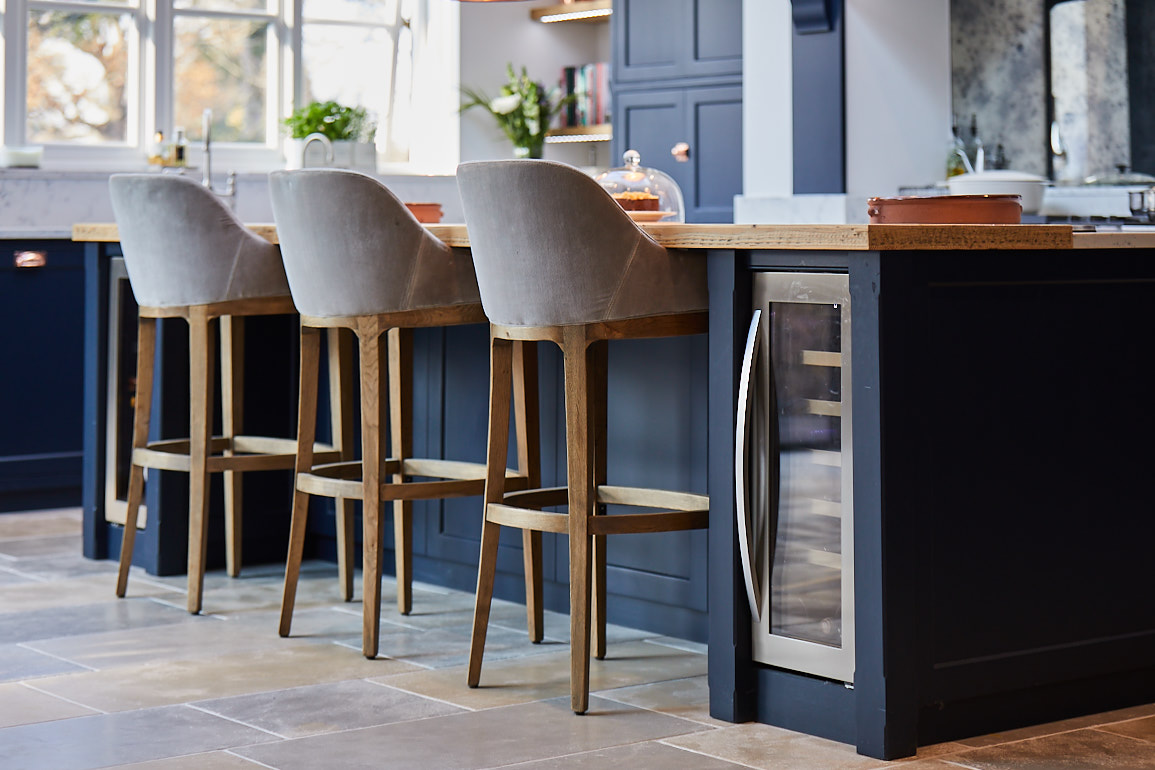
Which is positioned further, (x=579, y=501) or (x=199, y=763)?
(x=579, y=501)

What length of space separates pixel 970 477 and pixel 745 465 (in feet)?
1.32

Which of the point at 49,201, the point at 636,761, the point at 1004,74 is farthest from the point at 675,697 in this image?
the point at 49,201

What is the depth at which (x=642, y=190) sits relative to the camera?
3.78 metres

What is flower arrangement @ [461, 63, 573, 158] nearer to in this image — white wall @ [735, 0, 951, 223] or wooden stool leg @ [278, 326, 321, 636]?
white wall @ [735, 0, 951, 223]

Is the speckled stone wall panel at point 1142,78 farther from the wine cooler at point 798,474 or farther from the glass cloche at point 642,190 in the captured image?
the wine cooler at point 798,474

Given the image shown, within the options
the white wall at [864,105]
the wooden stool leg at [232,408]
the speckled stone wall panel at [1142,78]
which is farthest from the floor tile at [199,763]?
the speckled stone wall panel at [1142,78]

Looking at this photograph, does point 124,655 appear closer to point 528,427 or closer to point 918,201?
point 528,427

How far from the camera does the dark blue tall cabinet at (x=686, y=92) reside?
271 inches

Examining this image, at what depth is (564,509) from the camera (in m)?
3.81

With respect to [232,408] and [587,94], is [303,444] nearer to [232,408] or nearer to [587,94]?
[232,408]

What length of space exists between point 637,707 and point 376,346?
3.26 feet

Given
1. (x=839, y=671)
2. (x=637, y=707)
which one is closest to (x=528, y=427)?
(x=637, y=707)

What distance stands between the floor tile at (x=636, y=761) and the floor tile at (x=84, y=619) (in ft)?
4.98

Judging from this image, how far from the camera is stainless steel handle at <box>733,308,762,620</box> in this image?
9.22 feet
